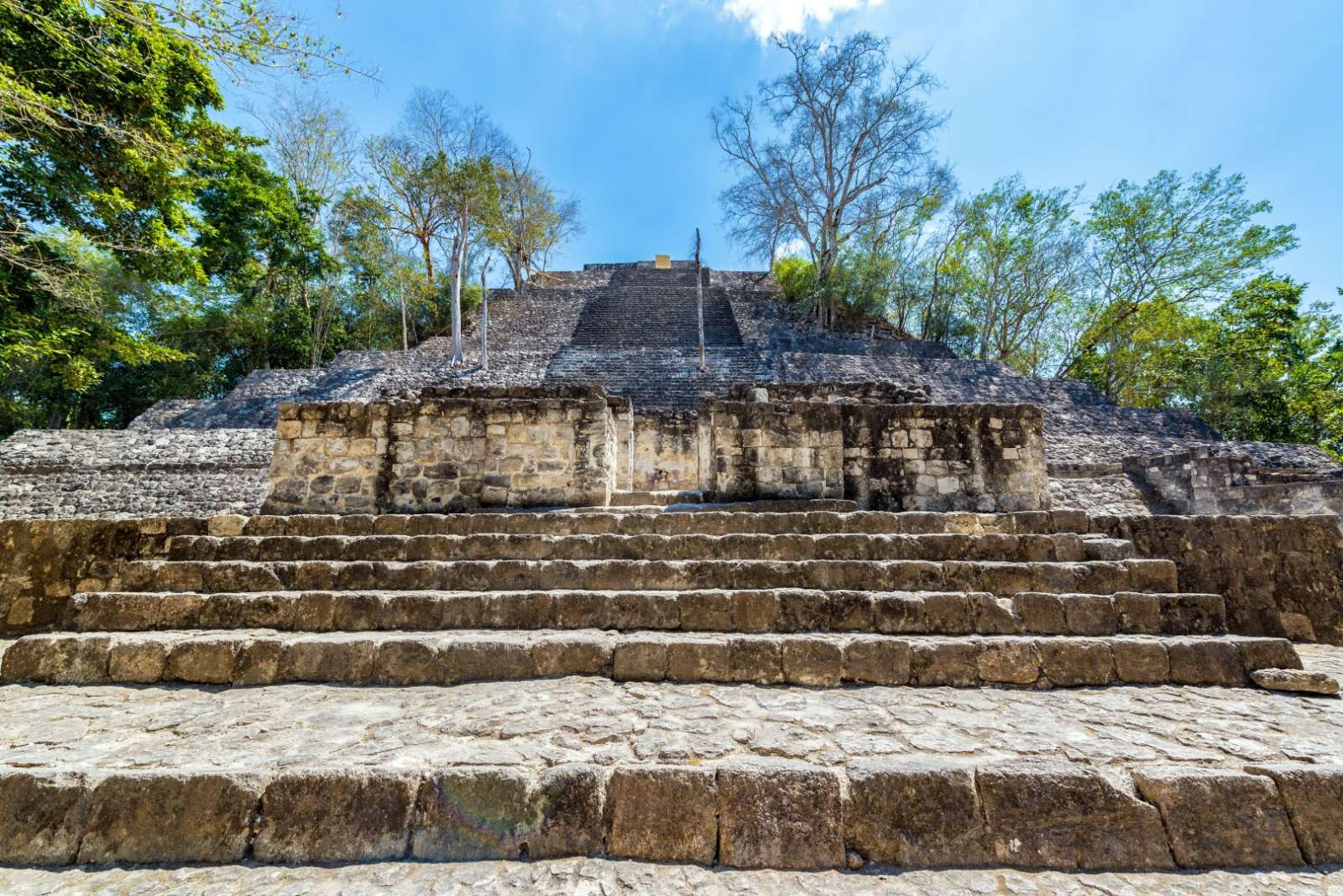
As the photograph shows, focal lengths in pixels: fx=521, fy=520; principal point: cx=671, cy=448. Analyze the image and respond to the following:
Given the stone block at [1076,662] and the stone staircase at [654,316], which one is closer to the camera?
the stone block at [1076,662]

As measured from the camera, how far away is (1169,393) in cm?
2239

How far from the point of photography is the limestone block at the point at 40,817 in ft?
6.19

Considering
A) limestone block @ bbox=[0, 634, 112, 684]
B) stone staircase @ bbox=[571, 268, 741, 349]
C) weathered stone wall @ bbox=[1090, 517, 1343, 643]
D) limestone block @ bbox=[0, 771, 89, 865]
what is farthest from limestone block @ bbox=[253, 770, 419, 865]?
stone staircase @ bbox=[571, 268, 741, 349]

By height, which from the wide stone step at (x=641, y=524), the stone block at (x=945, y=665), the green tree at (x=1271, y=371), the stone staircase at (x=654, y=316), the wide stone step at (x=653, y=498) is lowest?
the stone block at (x=945, y=665)

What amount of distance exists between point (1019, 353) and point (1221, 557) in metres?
27.7

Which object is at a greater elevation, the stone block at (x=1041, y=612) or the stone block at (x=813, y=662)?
the stone block at (x=1041, y=612)

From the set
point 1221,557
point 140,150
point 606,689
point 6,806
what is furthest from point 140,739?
point 140,150

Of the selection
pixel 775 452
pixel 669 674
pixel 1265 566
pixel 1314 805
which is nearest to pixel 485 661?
pixel 669 674

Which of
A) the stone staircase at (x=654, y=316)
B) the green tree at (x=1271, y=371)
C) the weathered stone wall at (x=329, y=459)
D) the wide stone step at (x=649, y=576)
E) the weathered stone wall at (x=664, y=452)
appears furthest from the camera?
the stone staircase at (x=654, y=316)

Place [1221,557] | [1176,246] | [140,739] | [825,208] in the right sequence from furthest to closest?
1. [825,208]
2. [1176,246]
3. [1221,557]
4. [140,739]

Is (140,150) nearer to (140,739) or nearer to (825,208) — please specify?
(140,739)

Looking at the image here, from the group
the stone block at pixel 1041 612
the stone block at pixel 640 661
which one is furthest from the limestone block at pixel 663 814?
the stone block at pixel 1041 612

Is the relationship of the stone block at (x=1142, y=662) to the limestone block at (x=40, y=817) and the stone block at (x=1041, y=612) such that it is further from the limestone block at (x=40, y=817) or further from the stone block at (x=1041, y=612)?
the limestone block at (x=40, y=817)

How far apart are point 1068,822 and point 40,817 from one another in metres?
3.75
